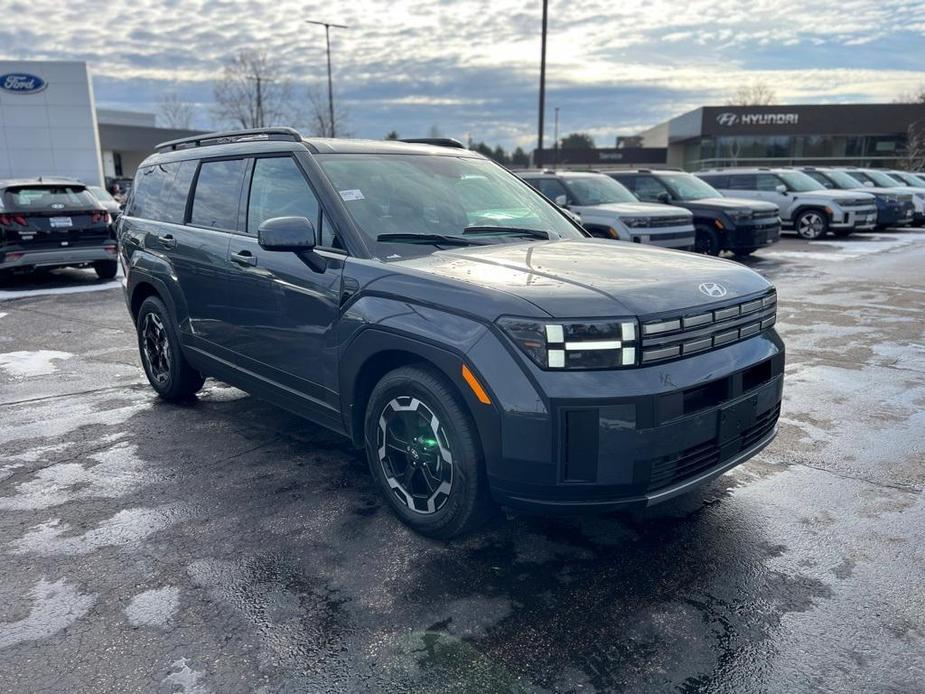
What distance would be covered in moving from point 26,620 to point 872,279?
1275cm

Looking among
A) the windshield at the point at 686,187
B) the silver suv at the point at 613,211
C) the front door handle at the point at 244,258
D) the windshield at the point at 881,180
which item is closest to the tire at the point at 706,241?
the silver suv at the point at 613,211

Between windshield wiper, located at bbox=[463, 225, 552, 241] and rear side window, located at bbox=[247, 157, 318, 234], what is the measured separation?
0.88 meters

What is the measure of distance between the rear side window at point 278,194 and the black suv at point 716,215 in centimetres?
1073

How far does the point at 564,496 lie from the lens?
2.94 meters

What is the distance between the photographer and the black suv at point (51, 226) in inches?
443

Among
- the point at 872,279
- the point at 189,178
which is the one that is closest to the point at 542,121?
the point at 872,279

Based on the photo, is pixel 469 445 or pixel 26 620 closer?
pixel 26 620

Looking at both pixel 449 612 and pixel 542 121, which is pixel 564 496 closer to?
pixel 449 612

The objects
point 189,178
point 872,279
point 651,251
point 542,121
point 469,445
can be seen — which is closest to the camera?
point 469,445

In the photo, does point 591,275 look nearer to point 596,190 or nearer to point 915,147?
point 596,190

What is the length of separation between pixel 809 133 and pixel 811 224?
4508 centimetres

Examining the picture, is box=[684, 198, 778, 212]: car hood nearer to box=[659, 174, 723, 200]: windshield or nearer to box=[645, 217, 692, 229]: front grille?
box=[659, 174, 723, 200]: windshield

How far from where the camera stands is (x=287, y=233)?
11.9 ft

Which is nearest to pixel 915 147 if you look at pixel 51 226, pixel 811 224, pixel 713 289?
pixel 811 224
